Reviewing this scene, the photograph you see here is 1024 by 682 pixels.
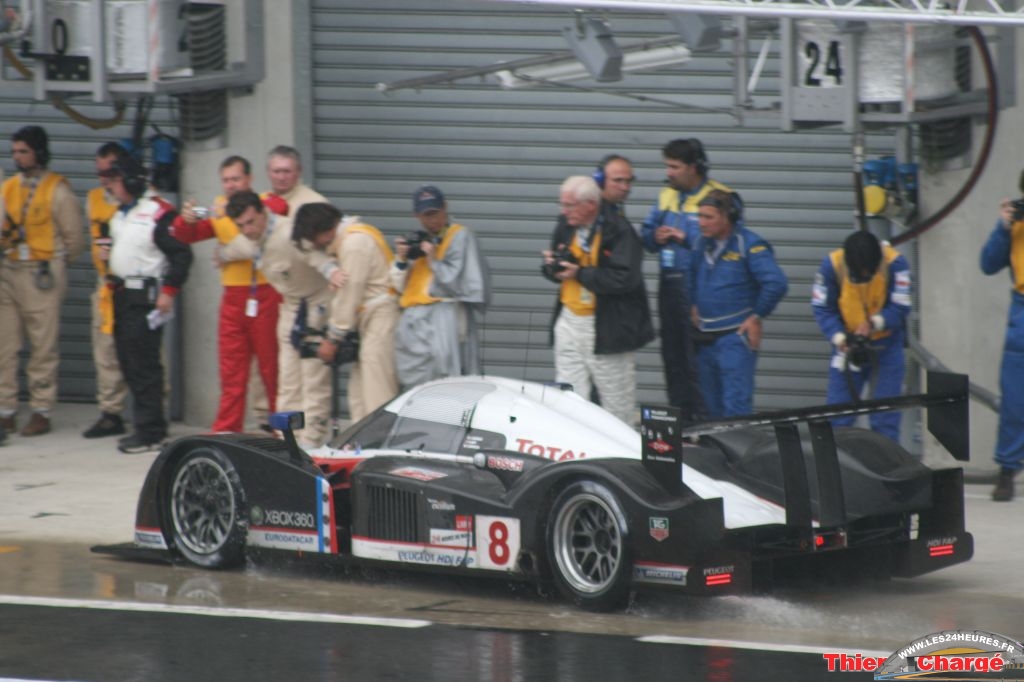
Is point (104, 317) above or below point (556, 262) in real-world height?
below

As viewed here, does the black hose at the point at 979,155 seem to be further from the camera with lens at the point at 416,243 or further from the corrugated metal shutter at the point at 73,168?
the corrugated metal shutter at the point at 73,168

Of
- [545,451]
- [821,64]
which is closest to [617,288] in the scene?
[821,64]

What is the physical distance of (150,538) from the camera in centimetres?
862

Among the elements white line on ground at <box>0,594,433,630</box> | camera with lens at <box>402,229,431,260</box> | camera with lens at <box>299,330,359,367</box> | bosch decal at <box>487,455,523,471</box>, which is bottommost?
white line on ground at <box>0,594,433,630</box>

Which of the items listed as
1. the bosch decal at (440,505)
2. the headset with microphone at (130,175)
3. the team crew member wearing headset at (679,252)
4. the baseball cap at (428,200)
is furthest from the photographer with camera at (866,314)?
the headset with microphone at (130,175)

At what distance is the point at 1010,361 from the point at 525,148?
421cm

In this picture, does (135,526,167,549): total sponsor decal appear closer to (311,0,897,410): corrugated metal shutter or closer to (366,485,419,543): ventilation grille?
(366,485,419,543): ventilation grille

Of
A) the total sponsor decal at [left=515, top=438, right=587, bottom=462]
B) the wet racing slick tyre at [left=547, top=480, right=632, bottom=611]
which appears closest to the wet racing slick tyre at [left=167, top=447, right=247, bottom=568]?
the total sponsor decal at [left=515, top=438, right=587, bottom=462]

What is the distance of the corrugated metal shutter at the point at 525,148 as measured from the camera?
12.2 m

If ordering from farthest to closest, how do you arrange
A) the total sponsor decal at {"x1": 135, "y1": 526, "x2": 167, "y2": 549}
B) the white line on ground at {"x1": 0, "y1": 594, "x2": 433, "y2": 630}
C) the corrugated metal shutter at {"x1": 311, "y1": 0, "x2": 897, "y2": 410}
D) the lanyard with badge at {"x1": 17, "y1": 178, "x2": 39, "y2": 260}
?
the lanyard with badge at {"x1": 17, "y1": 178, "x2": 39, "y2": 260} → the corrugated metal shutter at {"x1": 311, "y1": 0, "x2": 897, "y2": 410} → the total sponsor decal at {"x1": 135, "y1": 526, "x2": 167, "y2": 549} → the white line on ground at {"x1": 0, "y1": 594, "x2": 433, "y2": 630}

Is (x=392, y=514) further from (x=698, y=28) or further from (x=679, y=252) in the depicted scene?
(x=698, y=28)

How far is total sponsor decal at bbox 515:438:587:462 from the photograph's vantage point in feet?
25.3

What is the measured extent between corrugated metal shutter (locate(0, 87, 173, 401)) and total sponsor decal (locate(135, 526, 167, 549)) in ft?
17.4

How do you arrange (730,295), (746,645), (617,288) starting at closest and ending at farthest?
(746,645) → (617,288) → (730,295)
